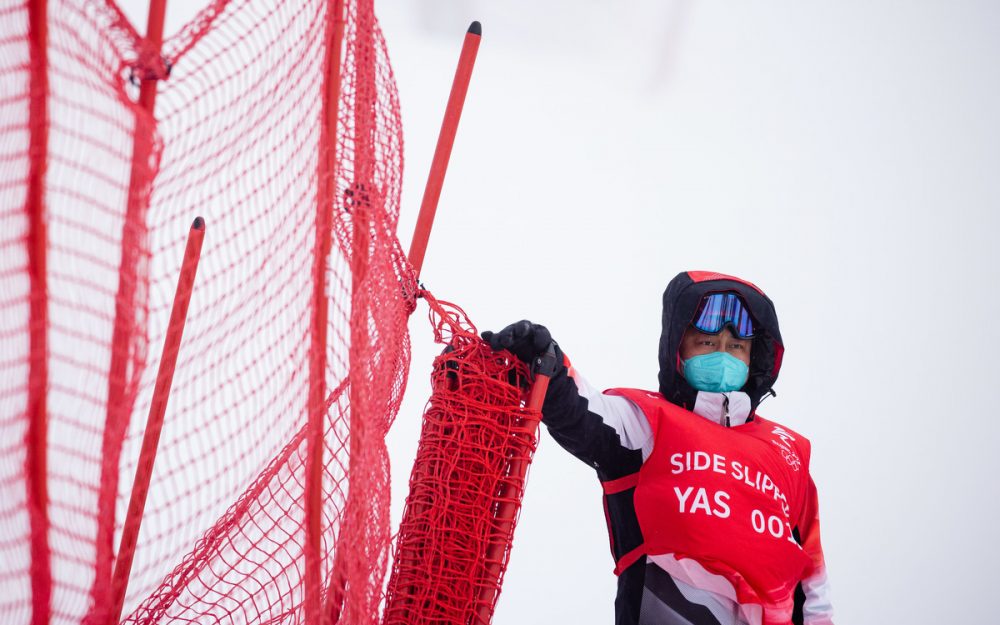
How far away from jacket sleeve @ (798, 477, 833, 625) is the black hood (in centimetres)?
28

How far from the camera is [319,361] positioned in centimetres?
141

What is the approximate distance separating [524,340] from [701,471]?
0.48m

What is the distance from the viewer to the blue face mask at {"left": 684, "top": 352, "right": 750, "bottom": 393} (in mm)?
2055

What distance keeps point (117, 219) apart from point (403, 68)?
2.29 metres

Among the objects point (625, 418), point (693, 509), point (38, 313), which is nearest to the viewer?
point (38, 313)

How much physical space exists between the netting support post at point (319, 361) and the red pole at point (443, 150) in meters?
0.37

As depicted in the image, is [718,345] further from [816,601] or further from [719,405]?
[816,601]

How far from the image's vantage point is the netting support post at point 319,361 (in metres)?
1.38

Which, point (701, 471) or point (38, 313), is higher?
point (701, 471)

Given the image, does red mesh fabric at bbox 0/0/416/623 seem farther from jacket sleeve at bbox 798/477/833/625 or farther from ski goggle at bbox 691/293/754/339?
jacket sleeve at bbox 798/477/833/625

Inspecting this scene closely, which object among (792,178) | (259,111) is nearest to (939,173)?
(792,178)

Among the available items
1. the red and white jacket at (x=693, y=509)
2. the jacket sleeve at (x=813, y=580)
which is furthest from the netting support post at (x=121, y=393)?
the jacket sleeve at (x=813, y=580)

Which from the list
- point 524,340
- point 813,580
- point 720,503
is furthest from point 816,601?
point 524,340

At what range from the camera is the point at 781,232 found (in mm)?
4020
